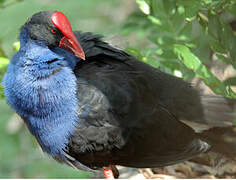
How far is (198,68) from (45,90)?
1.13 m

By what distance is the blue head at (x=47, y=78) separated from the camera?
10.2ft

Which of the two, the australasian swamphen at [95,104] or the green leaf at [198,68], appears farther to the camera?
the green leaf at [198,68]

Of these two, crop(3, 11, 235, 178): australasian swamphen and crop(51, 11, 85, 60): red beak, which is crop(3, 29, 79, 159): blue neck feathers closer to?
crop(3, 11, 235, 178): australasian swamphen

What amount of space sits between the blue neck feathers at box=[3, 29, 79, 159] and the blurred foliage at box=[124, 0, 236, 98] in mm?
788

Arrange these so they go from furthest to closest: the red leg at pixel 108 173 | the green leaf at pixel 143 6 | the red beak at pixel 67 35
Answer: the green leaf at pixel 143 6 < the red leg at pixel 108 173 < the red beak at pixel 67 35

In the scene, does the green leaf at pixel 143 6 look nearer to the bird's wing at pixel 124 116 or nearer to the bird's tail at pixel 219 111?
the bird's wing at pixel 124 116

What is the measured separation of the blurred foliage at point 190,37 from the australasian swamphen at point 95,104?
0.25 metres

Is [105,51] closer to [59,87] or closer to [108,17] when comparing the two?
[59,87]

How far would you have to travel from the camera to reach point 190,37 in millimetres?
3871

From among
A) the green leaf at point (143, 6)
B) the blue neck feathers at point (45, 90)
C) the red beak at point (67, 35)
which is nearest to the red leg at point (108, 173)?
the blue neck feathers at point (45, 90)

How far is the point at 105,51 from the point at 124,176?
1.20m

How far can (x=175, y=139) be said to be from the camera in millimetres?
3391

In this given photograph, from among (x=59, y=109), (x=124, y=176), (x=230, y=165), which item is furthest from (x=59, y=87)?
(x=230, y=165)

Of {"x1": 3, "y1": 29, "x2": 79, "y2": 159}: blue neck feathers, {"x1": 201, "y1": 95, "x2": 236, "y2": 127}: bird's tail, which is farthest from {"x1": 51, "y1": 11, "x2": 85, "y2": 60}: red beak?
{"x1": 201, "y1": 95, "x2": 236, "y2": 127}: bird's tail
